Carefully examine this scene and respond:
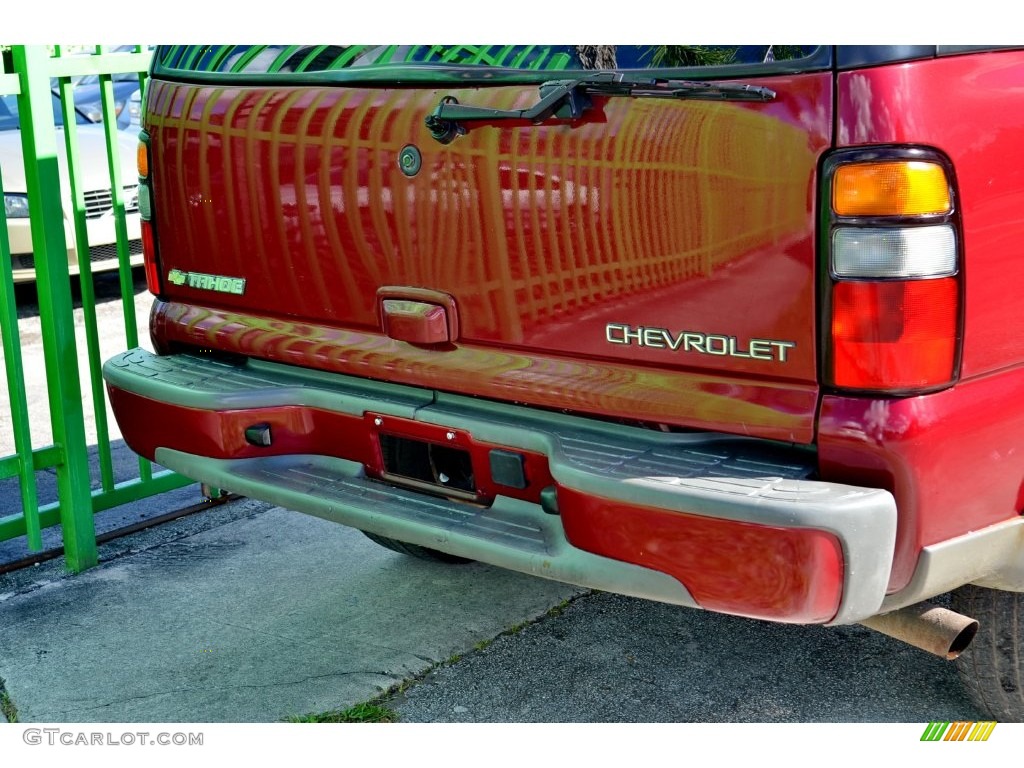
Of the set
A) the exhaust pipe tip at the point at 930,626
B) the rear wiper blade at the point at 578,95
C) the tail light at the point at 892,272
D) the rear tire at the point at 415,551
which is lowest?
the rear tire at the point at 415,551

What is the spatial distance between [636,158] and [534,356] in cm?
51

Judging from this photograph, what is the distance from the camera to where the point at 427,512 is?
2.83 meters

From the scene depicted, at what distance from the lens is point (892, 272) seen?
2.22m

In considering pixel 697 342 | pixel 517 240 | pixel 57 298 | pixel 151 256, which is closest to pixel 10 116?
pixel 57 298

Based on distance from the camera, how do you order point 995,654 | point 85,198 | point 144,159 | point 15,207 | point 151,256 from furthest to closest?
point 85,198, point 15,207, point 151,256, point 144,159, point 995,654

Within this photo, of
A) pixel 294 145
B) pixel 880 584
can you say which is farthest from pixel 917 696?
pixel 294 145

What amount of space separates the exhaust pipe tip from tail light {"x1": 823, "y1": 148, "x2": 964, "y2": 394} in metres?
0.58

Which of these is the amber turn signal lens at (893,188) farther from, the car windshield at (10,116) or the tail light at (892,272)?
the car windshield at (10,116)

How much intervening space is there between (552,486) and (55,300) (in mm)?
1880

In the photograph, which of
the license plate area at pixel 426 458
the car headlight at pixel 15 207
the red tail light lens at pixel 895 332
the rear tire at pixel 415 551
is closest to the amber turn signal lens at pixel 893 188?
the red tail light lens at pixel 895 332

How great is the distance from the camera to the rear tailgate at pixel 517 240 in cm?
234

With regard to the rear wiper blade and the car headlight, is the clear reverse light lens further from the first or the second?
the car headlight

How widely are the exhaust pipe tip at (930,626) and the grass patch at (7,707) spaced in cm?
204

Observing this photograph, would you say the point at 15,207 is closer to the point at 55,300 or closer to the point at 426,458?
the point at 55,300
